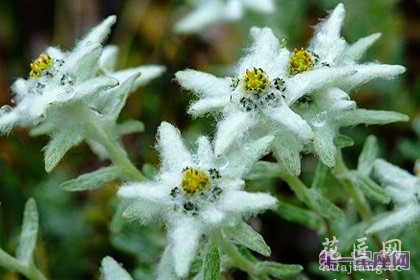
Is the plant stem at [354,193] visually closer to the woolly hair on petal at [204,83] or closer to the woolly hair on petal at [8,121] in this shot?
the woolly hair on petal at [204,83]

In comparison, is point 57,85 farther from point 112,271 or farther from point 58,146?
point 112,271

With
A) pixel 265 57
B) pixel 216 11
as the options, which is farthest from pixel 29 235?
pixel 216 11

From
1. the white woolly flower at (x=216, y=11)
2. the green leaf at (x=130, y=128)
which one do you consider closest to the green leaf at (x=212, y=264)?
the green leaf at (x=130, y=128)

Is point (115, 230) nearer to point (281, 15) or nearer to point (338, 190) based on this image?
point (338, 190)

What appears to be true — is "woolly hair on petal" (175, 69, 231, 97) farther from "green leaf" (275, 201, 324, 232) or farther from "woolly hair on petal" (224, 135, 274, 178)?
"green leaf" (275, 201, 324, 232)

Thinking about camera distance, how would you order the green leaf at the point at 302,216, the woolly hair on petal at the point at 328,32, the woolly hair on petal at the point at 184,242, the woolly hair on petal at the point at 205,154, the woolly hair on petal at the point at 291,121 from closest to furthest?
the woolly hair on petal at the point at 184,242
the woolly hair on petal at the point at 291,121
the woolly hair on petal at the point at 205,154
the woolly hair on petal at the point at 328,32
the green leaf at the point at 302,216
